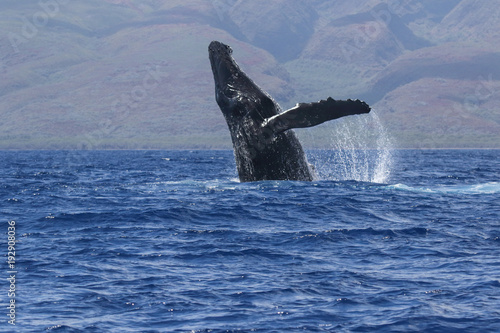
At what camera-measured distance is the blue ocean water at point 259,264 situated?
981 cm

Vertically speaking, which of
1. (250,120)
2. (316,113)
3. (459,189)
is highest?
(250,120)

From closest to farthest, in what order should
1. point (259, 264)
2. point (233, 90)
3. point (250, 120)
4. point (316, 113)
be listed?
point (259, 264) < point (316, 113) < point (250, 120) < point (233, 90)

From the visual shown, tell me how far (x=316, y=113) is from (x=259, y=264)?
224 inches

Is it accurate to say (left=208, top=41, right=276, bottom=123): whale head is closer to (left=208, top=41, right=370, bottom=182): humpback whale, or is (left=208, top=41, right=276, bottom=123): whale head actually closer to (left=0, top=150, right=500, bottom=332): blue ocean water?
(left=208, top=41, right=370, bottom=182): humpback whale

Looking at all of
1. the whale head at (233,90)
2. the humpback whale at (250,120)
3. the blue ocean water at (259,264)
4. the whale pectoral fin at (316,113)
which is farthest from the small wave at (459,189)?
the whale pectoral fin at (316,113)

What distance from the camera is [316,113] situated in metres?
17.4

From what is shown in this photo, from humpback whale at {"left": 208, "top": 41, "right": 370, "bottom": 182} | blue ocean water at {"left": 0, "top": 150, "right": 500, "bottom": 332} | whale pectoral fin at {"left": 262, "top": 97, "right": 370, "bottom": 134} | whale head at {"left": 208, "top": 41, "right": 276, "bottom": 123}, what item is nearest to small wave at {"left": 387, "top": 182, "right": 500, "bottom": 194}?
blue ocean water at {"left": 0, "top": 150, "right": 500, "bottom": 332}

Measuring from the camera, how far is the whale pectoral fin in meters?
16.8

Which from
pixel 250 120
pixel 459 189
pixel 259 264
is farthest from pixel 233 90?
pixel 459 189

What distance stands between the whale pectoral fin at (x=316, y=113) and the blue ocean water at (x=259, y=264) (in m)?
2.24

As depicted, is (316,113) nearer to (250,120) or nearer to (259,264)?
(250,120)

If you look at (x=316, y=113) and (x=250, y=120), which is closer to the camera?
(x=316, y=113)

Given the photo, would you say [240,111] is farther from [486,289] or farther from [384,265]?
[486,289]

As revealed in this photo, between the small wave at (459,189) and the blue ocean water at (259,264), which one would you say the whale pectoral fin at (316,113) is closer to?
the blue ocean water at (259,264)
